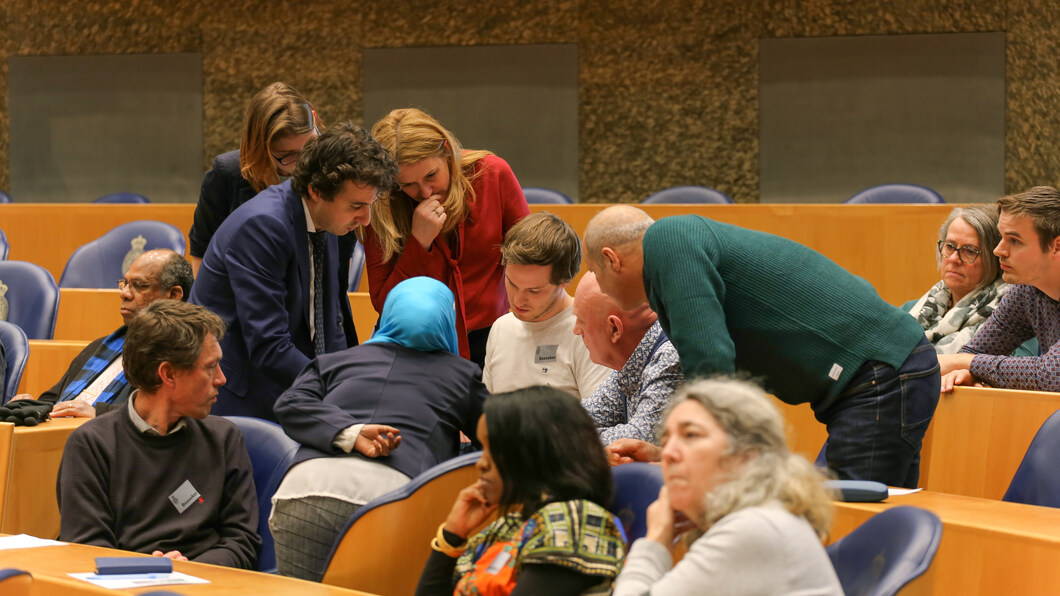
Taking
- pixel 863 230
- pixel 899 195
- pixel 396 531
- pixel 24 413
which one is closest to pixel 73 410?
pixel 24 413

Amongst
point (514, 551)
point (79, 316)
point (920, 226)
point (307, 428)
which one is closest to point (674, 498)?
point (514, 551)

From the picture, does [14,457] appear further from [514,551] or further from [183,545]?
[514,551]

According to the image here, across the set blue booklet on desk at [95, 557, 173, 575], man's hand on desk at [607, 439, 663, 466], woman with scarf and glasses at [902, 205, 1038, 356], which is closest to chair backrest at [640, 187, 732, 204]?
woman with scarf and glasses at [902, 205, 1038, 356]

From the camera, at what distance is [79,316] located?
16.8 feet

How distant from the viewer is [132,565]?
2.01m

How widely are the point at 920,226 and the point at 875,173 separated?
305 centimetres

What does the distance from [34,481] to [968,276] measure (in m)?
2.79

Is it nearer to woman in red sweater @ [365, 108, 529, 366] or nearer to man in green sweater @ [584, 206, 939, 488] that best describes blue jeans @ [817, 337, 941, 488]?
man in green sweater @ [584, 206, 939, 488]

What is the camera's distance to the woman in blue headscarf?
7.43ft

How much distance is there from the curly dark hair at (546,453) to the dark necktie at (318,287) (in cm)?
128

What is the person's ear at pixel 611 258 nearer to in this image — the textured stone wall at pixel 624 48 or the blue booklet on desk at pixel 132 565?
the blue booklet on desk at pixel 132 565

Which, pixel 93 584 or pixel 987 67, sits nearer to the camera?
pixel 93 584

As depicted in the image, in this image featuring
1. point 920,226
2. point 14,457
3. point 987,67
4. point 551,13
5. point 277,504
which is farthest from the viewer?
point 551,13

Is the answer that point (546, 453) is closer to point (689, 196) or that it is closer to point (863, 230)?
point (863, 230)
